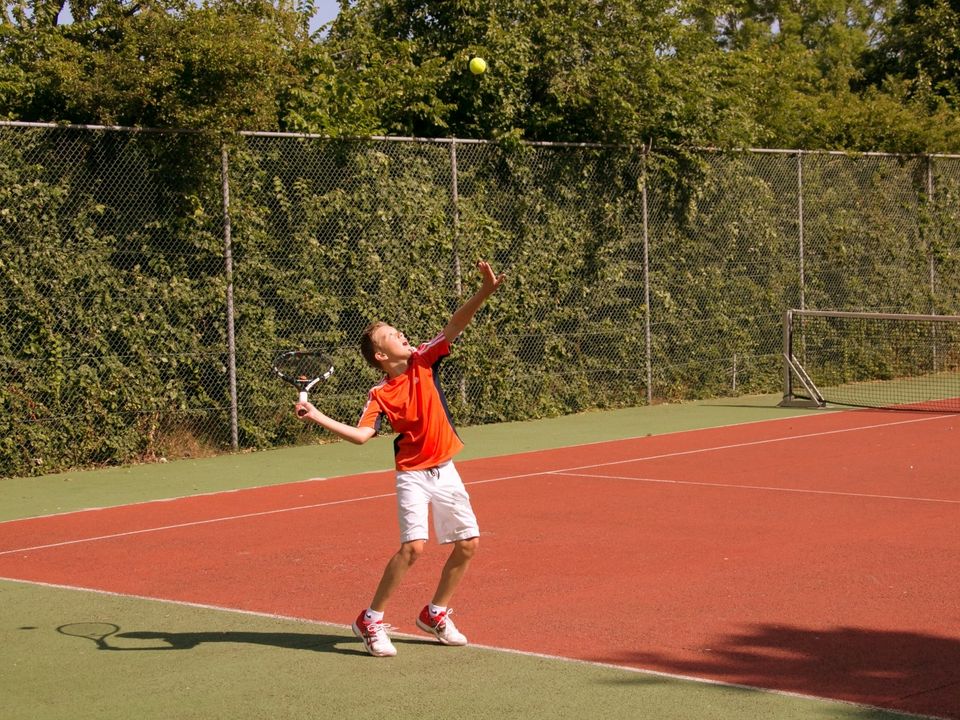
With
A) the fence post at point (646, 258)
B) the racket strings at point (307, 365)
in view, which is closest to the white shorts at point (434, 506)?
the racket strings at point (307, 365)

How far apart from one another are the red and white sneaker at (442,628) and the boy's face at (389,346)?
1.11 m

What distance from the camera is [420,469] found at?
6.00m

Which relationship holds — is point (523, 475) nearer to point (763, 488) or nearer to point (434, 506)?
point (763, 488)

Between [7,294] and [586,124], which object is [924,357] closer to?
[586,124]

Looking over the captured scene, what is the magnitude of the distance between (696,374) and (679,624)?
11.3m

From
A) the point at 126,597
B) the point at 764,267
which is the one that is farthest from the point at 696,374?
the point at 126,597

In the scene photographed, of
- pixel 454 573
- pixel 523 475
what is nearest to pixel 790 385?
pixel 523 475

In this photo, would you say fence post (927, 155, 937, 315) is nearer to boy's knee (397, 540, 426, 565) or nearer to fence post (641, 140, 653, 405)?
fence post (641, 140, 653, 405)

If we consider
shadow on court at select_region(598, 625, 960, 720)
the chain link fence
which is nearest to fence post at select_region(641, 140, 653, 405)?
the chain link fence

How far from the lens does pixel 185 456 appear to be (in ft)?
41.5

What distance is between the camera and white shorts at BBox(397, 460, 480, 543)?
234 inches

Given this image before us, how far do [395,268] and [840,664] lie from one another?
9.22m

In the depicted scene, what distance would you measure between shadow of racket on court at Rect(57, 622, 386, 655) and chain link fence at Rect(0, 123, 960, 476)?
216 inches

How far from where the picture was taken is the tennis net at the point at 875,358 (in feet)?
58.6
